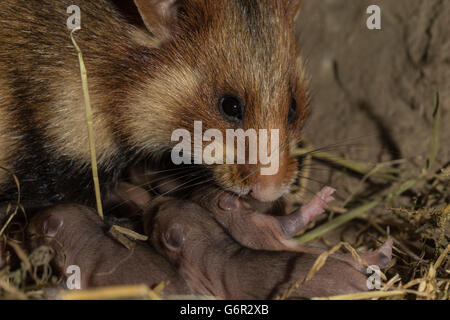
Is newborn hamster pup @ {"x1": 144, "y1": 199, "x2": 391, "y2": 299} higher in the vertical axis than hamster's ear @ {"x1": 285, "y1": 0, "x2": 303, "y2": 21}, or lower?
lower

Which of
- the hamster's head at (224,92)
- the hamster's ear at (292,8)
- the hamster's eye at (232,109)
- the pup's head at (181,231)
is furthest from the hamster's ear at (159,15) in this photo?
the pup's head at (181,231)

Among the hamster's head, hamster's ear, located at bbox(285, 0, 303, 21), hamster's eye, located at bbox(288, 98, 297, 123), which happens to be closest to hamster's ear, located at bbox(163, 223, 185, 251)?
the hamster's head

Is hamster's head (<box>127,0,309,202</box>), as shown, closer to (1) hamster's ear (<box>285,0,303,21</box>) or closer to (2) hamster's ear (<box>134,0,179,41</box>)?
(2) hamster's ear (<box>134,0,179,41</box>)

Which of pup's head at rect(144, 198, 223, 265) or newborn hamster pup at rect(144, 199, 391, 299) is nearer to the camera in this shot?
newborn hamster pup at rect(144, 199, 391, 299)

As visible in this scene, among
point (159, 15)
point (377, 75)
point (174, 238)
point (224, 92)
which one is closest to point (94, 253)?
point (174, 238)

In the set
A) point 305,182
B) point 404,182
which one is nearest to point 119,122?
point 305,182

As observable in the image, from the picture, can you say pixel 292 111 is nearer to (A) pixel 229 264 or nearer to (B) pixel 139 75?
(B) pixel 139 75

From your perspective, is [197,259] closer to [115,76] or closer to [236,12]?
[115,76]
